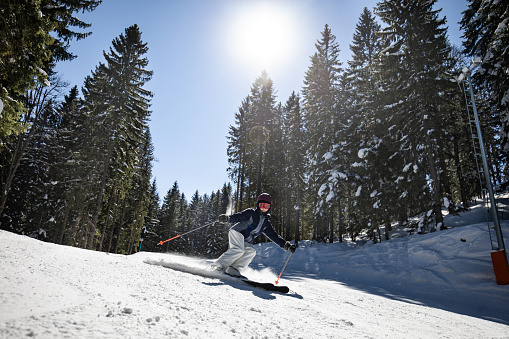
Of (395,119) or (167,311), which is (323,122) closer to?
(395,119)

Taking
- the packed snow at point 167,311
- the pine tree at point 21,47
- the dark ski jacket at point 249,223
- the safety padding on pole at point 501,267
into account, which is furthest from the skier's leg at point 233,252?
the pine tree at point 21,47

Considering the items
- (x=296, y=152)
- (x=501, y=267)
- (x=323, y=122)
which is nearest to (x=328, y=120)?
(x=323, y=122)

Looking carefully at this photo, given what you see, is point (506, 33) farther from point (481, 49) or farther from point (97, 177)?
point (97, 177)

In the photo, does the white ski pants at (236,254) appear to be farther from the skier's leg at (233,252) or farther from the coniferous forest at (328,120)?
the coniferous forest at (328,120)

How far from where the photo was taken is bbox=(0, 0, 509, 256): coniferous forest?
10812mm

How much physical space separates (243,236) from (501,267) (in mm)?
7468

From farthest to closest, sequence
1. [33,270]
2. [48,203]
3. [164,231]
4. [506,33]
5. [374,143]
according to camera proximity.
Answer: [164,231] < [48,203] < [374,143] < [506,33] < [33,270]

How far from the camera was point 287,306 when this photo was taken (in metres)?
3.35

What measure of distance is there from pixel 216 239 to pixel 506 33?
45.5 meters

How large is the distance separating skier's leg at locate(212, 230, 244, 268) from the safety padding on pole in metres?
7.47

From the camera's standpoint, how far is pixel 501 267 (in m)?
7.14

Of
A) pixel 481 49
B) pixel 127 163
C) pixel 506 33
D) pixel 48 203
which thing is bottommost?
pixel 48 203

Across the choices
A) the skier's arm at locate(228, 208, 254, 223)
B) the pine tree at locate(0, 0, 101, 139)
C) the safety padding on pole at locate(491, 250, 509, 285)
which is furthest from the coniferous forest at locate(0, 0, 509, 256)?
the skier's arm at locate(228, 208, 254, 223)

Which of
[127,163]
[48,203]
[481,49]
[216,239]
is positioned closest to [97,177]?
[127,163]
